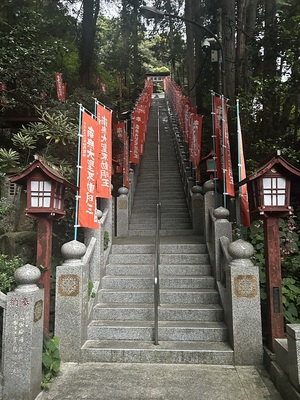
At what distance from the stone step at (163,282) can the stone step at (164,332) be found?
92 centimetres

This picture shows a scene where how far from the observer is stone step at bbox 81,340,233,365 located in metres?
4.61

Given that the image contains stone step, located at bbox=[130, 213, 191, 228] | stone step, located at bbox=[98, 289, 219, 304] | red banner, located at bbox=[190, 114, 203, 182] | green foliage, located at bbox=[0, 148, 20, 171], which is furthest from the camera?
red banner, located at bbox=[190, 114, 203, 182]

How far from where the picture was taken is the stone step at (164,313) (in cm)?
535

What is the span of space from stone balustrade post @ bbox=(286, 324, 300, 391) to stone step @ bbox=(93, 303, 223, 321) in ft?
5.75

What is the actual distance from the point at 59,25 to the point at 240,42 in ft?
26.4

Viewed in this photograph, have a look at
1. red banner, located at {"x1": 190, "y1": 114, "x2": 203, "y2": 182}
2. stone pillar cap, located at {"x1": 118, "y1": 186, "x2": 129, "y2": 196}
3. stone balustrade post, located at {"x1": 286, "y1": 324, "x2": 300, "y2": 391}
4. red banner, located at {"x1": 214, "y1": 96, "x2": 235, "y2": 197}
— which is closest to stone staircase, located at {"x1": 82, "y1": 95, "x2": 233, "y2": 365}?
stone balustrade post, located at {"x1": 286, "y1": 324, "x2": 300, "y2": 391}

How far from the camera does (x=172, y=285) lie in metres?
6.06

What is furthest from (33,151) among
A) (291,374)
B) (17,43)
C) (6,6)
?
(291,374)

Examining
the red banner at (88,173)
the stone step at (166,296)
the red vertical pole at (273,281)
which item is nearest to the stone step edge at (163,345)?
the red vertical pole at (273,281)

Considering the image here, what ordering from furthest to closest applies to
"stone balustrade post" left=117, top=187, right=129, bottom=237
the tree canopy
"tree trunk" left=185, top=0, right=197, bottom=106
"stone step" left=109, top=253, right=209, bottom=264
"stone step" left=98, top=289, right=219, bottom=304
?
"tree trunk" left=185, top=0, right=197, bottom=106 → "stone balustrade post" left=117, top=187, right=129, bottom=237 → the tree canopy → "stone step" left=109, top=253, right=209, bottom=264 → "stone step" left=98, top=289, right=219, bottom=304

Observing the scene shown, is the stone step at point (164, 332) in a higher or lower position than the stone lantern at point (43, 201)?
lower

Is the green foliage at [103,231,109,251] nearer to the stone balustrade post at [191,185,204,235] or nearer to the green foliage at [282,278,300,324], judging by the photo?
the stone balustrade post at [191,185,204,235]

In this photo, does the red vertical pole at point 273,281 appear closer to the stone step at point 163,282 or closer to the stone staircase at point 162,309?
the stone staircase at point 162,309

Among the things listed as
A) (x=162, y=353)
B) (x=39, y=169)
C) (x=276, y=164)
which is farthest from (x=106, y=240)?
(x=276, y=164)
